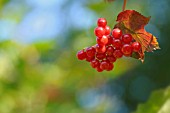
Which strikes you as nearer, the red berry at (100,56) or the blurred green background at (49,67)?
the red berry at (100,56)

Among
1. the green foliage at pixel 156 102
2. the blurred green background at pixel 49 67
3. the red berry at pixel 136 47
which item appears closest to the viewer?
the red berry at pixel 136 47

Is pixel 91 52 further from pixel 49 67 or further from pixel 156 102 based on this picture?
pixel 49 67

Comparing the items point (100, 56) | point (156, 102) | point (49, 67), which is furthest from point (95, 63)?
point (49, 67)

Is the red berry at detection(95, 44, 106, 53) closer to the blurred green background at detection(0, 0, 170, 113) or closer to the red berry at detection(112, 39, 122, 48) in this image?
the red berry at detection(112, 39, 122, 48)

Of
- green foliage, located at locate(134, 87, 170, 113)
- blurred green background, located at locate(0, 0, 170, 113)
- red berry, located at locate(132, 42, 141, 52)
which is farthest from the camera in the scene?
blurred green background, located at locate(0, 0, 170, 113)

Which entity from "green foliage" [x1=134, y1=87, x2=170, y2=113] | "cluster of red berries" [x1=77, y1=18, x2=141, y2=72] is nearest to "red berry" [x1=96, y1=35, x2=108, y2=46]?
"cluster of red berries" [x1=77, y1=18, x2=141, y2=72]

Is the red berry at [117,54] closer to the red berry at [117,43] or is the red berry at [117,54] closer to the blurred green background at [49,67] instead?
the red berry at [117,43]

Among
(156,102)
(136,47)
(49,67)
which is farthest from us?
(49,67)

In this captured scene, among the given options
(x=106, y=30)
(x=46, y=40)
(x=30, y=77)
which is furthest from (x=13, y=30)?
(x=106, y=30)

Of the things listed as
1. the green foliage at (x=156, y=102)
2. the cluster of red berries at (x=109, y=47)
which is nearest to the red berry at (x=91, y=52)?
the cluster of red berries at (x=109, y=47)
